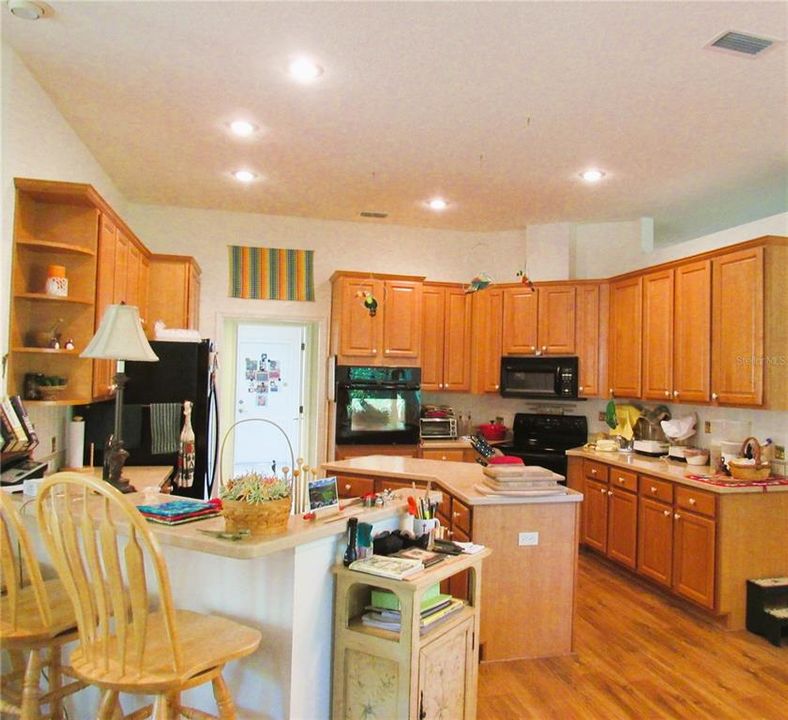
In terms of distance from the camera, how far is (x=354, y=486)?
3.67m

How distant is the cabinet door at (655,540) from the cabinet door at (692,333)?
2.73ft

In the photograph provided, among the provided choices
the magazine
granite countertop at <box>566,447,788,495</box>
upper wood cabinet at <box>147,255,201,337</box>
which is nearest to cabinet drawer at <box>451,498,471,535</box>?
the magazine

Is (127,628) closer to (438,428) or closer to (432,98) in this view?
(432,98)

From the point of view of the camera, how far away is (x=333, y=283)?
5.57 m

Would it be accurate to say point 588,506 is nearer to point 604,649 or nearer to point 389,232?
point 604,649

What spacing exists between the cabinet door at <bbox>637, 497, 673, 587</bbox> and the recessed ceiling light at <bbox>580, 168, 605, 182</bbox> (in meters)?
2.30

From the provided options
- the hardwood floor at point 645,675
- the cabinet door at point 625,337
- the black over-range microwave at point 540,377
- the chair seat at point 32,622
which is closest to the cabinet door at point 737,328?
the cabinet door at point 625,337

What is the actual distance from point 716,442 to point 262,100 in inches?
152

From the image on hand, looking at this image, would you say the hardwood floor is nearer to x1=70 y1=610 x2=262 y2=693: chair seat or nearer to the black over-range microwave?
x1=70 y1=610 x2=262 y2=693: chair seat

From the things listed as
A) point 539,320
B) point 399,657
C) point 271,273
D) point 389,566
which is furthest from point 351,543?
point 271,273

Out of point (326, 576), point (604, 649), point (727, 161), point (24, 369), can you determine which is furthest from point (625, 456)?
point (24, 369)

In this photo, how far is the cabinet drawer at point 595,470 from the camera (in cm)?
458

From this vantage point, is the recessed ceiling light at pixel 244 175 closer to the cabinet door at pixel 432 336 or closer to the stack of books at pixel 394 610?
the cabinet door at pixel 432 336

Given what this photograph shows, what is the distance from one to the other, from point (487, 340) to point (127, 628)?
4.35 m
